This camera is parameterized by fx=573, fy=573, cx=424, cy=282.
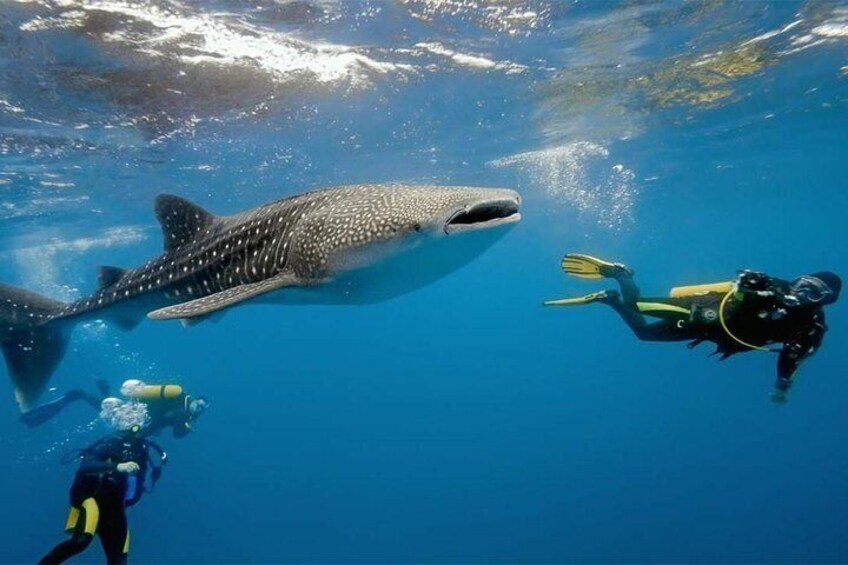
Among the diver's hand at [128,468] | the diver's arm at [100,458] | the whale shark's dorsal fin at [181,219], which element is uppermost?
the whale shark's dorsal fin at [181,219]

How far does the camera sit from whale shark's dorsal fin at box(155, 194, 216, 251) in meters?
6.90

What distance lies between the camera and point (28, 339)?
7395 mm

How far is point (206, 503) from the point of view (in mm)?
58281

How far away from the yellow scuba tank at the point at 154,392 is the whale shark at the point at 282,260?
3.41 metres

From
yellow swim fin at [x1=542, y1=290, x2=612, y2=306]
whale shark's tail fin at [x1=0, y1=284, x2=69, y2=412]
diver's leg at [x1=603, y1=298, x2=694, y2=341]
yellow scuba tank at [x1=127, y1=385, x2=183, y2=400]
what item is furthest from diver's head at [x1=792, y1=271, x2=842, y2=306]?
yellow scuba tank at [x1=127, y1=385, x2=183, y2=400]

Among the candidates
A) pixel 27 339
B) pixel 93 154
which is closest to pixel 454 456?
pixel 93 154

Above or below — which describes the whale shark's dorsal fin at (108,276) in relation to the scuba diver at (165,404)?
above

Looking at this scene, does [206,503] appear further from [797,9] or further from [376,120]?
[797,9]

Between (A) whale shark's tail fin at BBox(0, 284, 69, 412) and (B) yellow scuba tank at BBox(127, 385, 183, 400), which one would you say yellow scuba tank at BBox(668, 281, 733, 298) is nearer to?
(A) whale shark's tail fin at BBox(0, 284, 69, 412)

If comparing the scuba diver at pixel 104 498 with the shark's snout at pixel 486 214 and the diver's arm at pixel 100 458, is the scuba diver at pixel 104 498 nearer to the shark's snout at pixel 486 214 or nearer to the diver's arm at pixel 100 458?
the diver's arm at pixel 100 458

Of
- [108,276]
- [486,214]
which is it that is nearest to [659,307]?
[486,214]

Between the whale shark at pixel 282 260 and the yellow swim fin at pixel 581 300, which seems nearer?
the whale shark at pixel 282 260

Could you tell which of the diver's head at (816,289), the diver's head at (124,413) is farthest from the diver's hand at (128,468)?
the diver's head at (816,289)

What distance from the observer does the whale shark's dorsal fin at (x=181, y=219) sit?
272 inches
